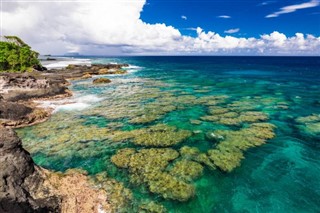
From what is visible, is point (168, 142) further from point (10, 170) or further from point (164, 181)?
point (10, 170)

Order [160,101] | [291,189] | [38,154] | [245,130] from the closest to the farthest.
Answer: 1. [291,189]
2. [38,154]
3. [245,130]
4. [160,101]

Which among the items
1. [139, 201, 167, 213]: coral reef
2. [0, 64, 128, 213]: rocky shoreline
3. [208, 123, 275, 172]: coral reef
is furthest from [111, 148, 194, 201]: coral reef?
[208, 123, 275, 172]: coral reef

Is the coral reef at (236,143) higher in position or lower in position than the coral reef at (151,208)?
higher

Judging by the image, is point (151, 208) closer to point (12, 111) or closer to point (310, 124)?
point (12, 111)

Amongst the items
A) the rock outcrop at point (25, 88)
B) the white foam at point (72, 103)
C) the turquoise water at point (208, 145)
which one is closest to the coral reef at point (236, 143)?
the turquoise water at point (208, 145)

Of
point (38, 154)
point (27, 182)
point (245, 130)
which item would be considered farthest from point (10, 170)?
point (245, 130)

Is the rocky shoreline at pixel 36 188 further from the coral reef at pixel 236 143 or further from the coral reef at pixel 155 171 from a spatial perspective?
the coral reef at pixel 236 143

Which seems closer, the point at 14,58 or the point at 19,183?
the point at 19,183

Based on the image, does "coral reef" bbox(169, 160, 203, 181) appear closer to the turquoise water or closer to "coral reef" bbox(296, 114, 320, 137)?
the turquoise water

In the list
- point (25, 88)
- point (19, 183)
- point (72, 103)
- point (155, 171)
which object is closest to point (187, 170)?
point (155, 171)
